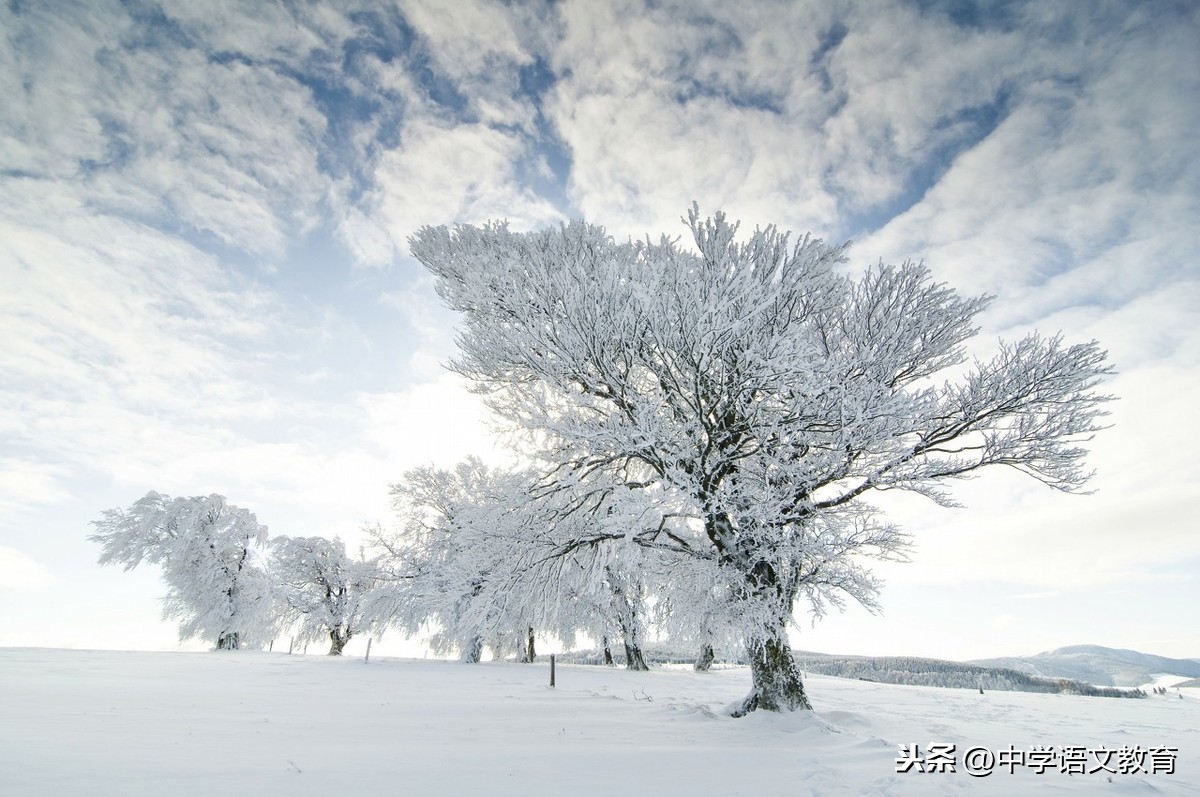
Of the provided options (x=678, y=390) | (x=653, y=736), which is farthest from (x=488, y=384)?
A: (x=653, y=736)

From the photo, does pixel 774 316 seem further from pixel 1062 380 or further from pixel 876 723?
pixel 876 723

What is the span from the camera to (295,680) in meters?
13.2

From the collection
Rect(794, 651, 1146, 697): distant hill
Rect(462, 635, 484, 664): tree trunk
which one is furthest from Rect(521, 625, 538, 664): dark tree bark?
Rect(794, 651, 1146, 697): distant hill

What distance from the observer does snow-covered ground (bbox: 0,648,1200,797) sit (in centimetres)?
425

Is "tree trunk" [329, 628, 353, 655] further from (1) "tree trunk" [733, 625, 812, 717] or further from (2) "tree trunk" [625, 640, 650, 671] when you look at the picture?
(1) "tree trunk" [733, 625, 812, 717]

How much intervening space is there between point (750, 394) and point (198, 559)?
31.0 meters

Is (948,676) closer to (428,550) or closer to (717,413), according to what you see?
(428,550)

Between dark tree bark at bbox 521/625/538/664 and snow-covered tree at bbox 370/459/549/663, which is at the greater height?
snow-covered tree at bbox 370/459/549/663

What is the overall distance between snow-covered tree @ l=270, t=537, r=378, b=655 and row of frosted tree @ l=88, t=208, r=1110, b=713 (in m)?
22.7

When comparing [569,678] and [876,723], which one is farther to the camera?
[569,678]

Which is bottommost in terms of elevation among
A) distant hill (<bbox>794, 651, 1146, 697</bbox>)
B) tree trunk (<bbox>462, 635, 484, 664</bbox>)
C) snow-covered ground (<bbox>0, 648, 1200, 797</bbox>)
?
distant hill (<bbox>794, 651, 1146, 697</bbox>)

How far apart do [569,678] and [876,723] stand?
10.2m

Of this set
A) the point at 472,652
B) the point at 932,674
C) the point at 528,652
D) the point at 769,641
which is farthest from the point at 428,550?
the point at 932,674

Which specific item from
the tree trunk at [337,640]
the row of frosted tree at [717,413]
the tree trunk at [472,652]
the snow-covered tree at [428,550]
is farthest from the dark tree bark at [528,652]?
the row of frosted tree at [717,413]
